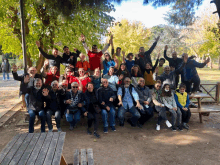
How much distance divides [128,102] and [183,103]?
1.69 metres

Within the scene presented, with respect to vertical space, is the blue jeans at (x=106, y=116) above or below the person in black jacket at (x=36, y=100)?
below

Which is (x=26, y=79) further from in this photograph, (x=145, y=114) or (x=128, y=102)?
(x=145, y=114)

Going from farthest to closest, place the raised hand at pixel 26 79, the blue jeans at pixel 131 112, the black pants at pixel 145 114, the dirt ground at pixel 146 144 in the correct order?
the black pants at pixel 145 114 → the blue jeans at pixel 131 112 → the raised hand at pixel 26 79 → the dirt ground at pixel 146 144

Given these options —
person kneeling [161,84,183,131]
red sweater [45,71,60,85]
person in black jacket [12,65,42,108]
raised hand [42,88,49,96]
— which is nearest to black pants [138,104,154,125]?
person kneeling [161,84,183,131]

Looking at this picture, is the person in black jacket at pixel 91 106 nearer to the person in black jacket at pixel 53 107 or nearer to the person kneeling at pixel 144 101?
the person in black jacket at pixel 53 107

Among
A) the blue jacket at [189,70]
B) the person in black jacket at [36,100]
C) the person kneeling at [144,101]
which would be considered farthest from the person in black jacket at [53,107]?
the blue jacket at [189,70]

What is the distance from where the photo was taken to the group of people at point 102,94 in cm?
542

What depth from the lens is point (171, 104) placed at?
19.7 feet

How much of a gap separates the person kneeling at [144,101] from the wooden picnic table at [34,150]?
Result: 129 inches

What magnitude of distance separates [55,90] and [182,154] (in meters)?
3.67

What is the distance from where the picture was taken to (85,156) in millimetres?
3348

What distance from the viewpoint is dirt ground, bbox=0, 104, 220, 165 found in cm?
417

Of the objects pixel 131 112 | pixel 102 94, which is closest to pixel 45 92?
pixel 102 94

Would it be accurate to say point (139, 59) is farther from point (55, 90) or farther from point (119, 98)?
point (55, 90)
